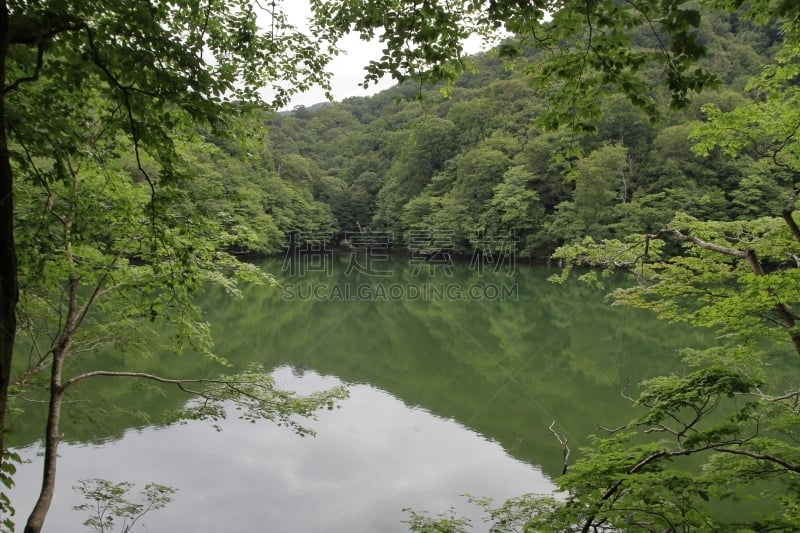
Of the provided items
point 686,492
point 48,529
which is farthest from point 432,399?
point 686,492

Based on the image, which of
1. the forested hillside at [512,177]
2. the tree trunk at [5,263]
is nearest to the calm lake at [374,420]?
the tree trunk at [5,263]

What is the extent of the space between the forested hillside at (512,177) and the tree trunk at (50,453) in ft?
31.6

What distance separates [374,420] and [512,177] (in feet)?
72.9

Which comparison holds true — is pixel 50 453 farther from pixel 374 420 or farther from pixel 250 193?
pixel 374 420

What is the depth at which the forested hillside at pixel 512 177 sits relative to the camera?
73.5ft

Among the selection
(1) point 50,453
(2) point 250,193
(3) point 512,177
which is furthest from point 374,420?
(3) point 512,177

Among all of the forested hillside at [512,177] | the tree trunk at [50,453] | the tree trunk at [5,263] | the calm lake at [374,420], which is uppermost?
the forested hillside at [512,177]

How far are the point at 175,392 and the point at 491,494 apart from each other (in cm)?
559

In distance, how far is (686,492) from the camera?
2324 millimetres

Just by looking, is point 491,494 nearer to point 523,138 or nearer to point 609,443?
point 609,443

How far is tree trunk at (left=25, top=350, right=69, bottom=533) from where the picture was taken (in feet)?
10.6

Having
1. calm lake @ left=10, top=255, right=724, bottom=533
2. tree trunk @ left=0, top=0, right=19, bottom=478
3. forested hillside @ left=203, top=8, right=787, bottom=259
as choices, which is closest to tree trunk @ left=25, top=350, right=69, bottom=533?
calm lake @ left=10, top=255, right=724, bottom=533

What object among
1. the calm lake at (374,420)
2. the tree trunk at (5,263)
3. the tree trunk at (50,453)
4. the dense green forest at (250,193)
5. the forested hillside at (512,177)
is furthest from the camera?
the forested hillside at (512,177)

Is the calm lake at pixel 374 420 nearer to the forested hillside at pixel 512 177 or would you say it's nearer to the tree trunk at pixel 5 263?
the tree trunk at pixel 5 263
